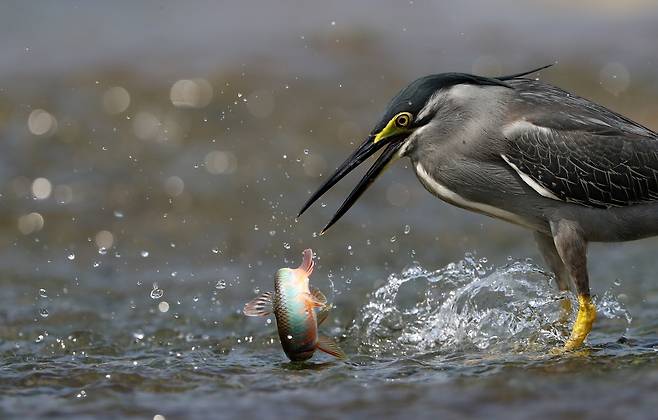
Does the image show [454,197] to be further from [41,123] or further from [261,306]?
[41,123]

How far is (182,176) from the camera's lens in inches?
432

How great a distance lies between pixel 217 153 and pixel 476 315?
509 centimetres

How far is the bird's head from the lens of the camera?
20.2 feet

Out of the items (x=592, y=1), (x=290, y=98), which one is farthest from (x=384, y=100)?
(x=592, y=1)

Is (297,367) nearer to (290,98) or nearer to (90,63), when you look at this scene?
(290,98)

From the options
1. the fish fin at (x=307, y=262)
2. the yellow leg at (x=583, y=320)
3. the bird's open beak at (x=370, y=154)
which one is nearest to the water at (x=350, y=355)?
the yellow leg at (x=583, y=320)

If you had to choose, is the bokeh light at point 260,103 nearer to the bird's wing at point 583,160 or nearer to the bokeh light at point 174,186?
the bokeh light at point 174,186

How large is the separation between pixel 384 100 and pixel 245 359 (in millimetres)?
6379

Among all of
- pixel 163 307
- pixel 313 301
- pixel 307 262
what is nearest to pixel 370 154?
pixel 307 262

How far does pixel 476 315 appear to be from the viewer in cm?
681

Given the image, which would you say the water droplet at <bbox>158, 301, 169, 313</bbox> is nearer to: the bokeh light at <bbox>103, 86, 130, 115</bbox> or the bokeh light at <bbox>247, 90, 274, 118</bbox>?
the bokeh light at <bbox>247, 90, 274, 118</bbox>

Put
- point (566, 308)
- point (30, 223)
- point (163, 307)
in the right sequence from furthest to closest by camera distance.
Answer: point (30, 223), point (163, 307), point (566, 308)

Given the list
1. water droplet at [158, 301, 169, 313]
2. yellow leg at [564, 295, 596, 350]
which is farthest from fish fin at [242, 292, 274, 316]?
water droplet at [158, 301, 169, 313]

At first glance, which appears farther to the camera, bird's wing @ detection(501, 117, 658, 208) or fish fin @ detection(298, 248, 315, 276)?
bird's wing @ detection(501, 117, 658, 208)
